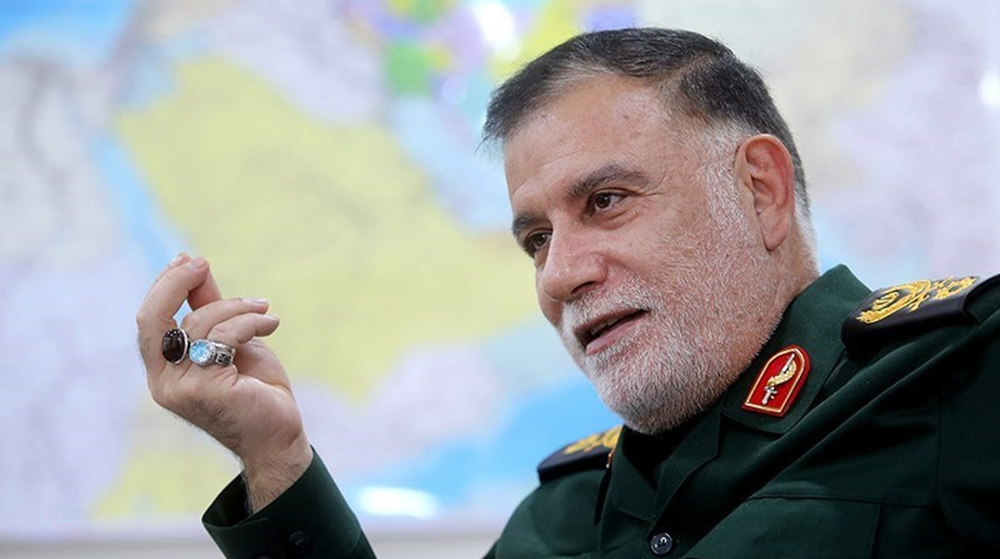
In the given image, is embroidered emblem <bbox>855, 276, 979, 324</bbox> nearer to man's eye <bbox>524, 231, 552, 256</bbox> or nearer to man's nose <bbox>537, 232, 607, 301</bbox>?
man's nose <bbox>537, 232, 607, 301</bbox>

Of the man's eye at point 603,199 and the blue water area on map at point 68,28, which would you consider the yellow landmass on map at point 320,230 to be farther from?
the man's eye at point 603,199

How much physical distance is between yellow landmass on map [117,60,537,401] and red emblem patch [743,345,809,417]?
1181mm

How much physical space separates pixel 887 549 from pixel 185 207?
1957mm

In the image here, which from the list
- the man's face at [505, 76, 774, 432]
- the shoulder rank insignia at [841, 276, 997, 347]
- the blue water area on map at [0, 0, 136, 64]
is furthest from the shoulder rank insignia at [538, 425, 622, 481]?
the blue water area on map at [0, 0, 136, 64]

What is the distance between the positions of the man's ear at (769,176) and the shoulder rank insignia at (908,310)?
0.20 m

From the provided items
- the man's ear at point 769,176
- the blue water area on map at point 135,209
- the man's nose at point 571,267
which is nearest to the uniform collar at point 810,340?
the man's ear at point 769,176

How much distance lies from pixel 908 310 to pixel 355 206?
1605mm

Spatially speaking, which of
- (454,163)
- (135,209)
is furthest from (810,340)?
(135,209)

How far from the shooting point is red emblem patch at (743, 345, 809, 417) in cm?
139

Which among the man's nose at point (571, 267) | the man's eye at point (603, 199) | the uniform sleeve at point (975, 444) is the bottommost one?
the uniform sleeve at point (975, 444)

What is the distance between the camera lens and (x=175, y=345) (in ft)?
5.02

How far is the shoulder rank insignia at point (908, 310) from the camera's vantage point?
125 cm

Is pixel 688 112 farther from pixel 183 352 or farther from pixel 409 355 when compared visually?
pixel 409 355

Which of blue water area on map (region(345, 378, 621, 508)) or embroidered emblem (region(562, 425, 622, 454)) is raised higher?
blue water area on map (region(345, 378, 621, 508))
